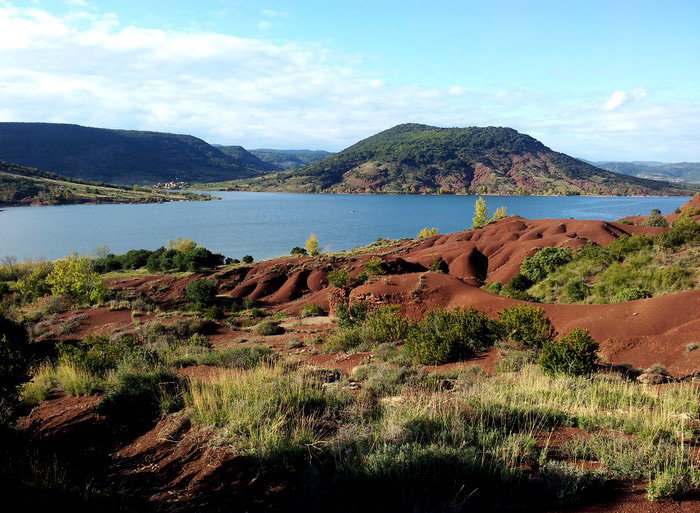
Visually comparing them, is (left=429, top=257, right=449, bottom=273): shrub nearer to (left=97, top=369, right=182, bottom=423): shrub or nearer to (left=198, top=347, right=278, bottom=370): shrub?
(left=198, top=347, right=278, bottom=370): shrub

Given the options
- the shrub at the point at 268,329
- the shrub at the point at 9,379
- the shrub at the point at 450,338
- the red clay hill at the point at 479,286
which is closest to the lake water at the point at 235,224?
the red clay hill at the point at 479,286

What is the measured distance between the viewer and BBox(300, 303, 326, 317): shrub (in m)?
28.2

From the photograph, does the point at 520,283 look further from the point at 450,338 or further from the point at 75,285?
the point at 75,285

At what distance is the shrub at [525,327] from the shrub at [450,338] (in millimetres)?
427

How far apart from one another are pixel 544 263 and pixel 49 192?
525 feet

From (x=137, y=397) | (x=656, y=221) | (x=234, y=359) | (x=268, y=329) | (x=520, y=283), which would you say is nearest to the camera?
(x=137, y=397)

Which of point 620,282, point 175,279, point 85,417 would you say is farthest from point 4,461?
point 175,279

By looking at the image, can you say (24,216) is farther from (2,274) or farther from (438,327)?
(438,327)

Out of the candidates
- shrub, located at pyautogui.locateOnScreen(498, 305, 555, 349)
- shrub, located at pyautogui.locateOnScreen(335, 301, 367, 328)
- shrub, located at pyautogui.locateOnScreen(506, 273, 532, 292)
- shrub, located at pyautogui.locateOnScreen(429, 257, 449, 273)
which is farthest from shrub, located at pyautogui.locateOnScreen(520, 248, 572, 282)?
shrub, located at pyautogui.locateOnScreen(498, 305, 555, 349)

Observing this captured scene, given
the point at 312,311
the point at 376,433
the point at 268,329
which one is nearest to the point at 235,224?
the point at 312,311

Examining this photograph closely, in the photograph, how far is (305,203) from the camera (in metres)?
166

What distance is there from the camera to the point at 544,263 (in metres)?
34.1

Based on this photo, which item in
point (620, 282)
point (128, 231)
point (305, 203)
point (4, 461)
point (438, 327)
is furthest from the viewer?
point (305, 203)

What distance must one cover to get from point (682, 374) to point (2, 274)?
65.6 metres
